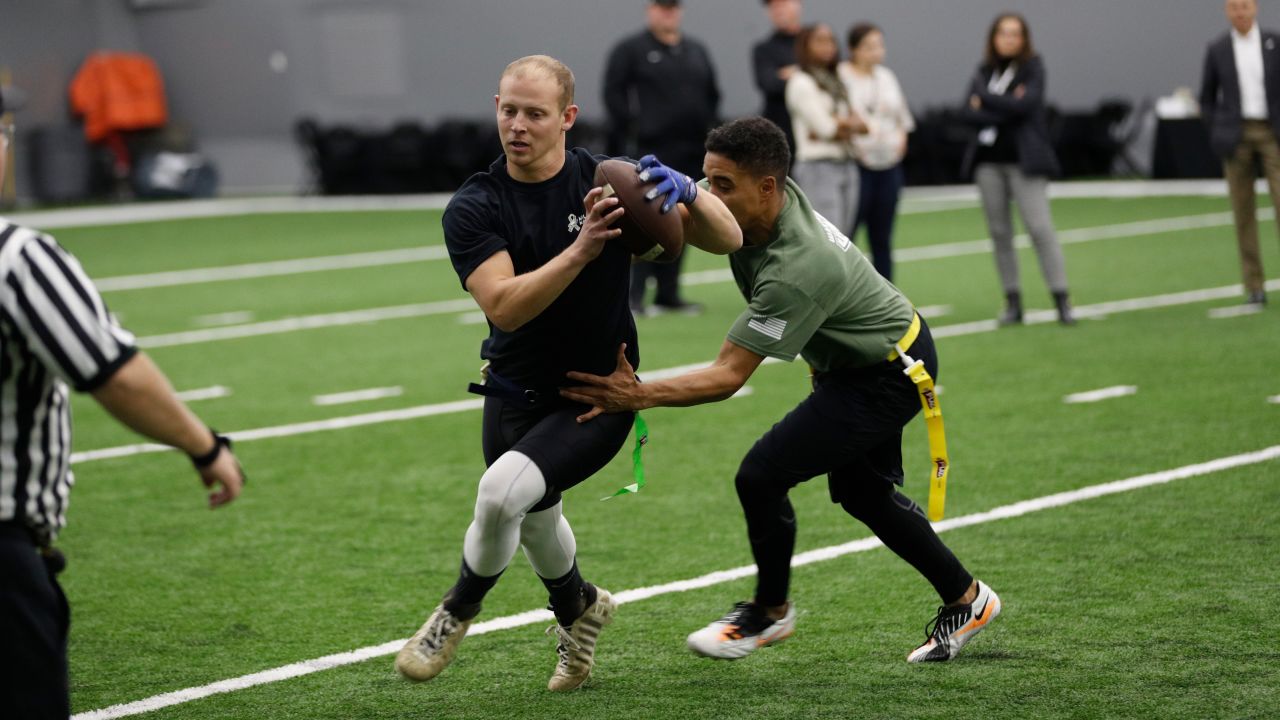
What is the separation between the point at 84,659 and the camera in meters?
4.95

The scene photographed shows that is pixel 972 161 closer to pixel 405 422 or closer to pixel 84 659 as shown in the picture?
pixel 405 422

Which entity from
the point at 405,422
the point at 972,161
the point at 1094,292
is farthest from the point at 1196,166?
the point at 405,422

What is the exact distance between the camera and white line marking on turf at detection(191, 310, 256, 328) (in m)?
13.0

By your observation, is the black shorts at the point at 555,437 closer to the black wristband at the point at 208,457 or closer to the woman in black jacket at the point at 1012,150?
the black wristband at the point at 208,457

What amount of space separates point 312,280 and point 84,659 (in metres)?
11.0

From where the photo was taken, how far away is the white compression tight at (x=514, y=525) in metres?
4.18

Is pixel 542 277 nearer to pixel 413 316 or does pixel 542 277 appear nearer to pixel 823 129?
pixel 823 129

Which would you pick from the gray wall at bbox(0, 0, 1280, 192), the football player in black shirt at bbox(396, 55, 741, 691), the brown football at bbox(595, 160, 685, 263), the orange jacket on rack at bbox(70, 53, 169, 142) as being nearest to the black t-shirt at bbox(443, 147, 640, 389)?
the football player in black shirt at bbox(396, 55, 741, 691)

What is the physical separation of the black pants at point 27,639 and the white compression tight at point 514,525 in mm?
1360

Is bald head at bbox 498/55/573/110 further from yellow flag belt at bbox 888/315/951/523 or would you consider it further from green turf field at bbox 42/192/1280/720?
green turf field at bbox 42/192/1280/720

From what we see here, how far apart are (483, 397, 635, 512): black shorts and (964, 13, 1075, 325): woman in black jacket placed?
22.5ft

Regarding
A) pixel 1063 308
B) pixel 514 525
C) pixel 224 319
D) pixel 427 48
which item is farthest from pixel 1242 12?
pixel 427 48

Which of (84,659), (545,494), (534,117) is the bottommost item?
(84,659)

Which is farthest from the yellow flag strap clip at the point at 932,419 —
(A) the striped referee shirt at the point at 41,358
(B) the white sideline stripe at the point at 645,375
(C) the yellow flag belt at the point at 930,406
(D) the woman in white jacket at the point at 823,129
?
(D) the woman in white jacket at the point at 823,129
